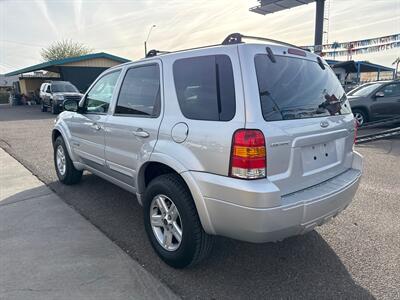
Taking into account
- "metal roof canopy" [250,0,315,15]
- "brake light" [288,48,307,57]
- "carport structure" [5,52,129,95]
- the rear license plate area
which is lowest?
the rear license plate area

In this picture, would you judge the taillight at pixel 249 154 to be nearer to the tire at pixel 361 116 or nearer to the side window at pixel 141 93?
the side window at pixel 141 93

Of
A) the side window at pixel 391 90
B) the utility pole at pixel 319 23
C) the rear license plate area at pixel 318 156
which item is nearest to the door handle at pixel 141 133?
the rear license plate area at pixel 318 156

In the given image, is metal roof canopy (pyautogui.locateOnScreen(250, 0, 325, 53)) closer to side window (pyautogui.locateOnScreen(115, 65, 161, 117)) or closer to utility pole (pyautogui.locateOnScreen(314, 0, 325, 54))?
utility pole (pyautogui.locateOnScreen(314, 0, 325, 54))

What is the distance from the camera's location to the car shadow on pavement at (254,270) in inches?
102

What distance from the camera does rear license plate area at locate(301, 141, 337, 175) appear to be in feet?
8.48

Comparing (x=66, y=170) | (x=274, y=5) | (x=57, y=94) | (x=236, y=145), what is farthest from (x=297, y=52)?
(x=274, y=5)

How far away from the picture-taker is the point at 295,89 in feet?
8.67

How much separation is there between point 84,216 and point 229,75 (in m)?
2.73

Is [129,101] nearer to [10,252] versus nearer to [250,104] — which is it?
[250,104]

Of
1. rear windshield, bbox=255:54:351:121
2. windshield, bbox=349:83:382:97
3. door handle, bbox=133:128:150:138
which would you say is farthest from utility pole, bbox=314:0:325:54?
door handle, bbox=133:128:150:138

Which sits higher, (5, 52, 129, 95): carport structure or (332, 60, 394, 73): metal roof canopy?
(5, 52, 129, 95): carport structure

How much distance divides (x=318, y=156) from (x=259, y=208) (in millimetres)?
810

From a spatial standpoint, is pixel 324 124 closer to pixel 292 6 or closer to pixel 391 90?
pixel 391 90

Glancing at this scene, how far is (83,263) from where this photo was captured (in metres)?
3.02
